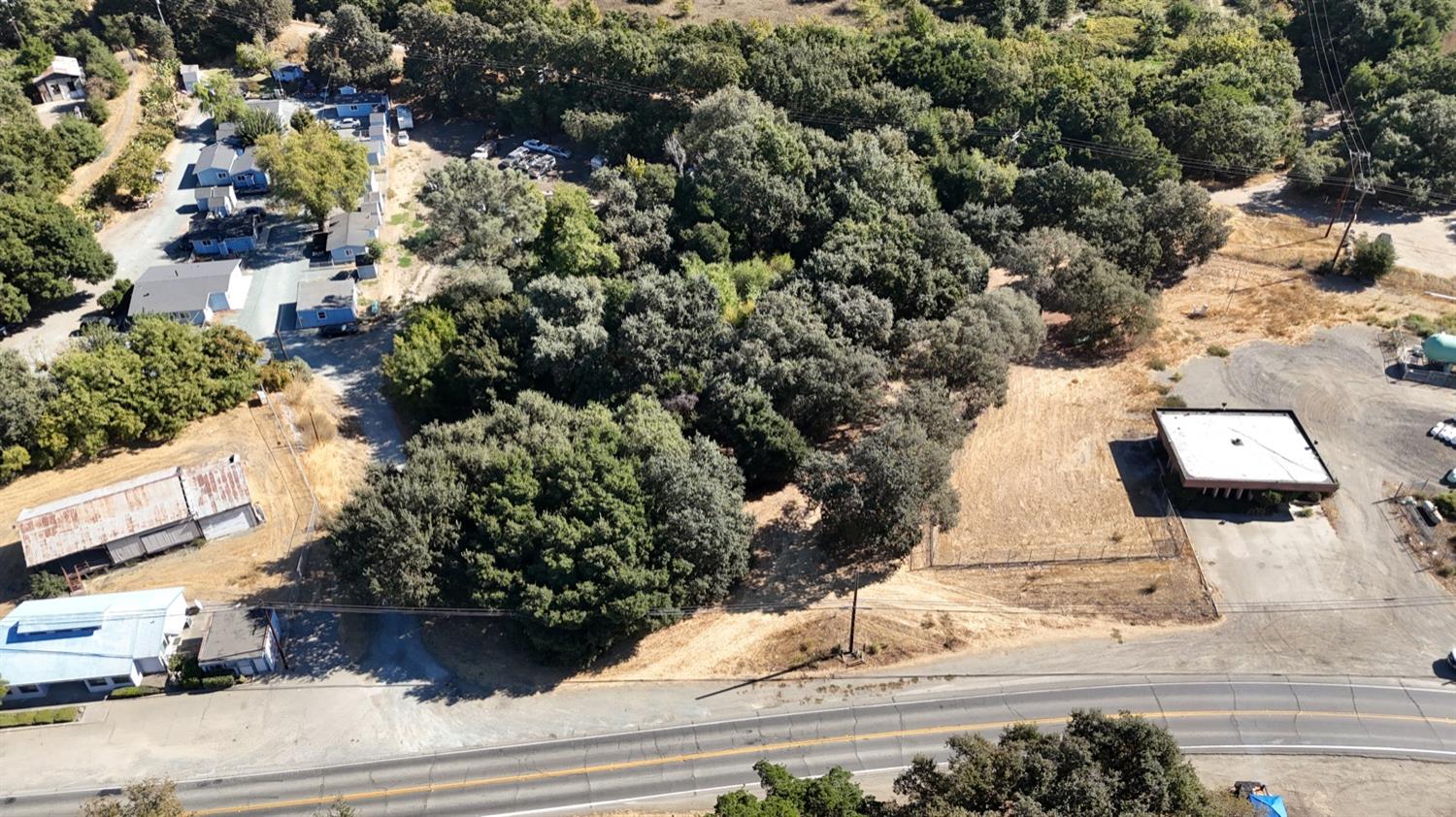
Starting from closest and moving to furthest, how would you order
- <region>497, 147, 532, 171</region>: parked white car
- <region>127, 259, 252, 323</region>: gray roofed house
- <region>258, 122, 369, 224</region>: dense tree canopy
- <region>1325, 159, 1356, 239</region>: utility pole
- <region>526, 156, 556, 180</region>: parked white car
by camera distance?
<region>127, 259, 252, 323</region>: gray roofed house → <region>1325, 159, 1356, 239</region>: utility pole → <region>258, 122, 369, 224</region>: dense tree canopy → <region>526, 156, 556, 180</region>: parked white car → <region>497, 147, 532, 171</region>: parked white car

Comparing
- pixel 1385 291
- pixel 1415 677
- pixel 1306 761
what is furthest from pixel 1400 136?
pixel 1306 761

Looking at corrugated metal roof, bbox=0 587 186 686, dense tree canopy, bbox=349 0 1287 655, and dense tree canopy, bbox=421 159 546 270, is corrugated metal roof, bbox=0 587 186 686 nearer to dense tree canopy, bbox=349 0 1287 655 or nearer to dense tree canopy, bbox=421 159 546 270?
dense tree canopy, bbox=349 0 1287 655

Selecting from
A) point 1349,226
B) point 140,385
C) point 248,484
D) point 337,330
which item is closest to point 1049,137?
point 1349,226

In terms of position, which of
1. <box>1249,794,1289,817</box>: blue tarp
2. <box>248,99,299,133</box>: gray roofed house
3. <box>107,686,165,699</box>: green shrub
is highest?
<box>248,99,299,133</box>: gray roofed house

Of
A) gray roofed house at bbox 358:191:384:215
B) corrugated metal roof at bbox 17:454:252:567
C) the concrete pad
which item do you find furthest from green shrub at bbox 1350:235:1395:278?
gray roofed house at bbox 358:191:384:215

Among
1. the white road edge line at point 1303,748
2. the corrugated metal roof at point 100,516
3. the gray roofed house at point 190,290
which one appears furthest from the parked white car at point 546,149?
the white road edge line at point 1303,748

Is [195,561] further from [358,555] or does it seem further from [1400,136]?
[1400,136]

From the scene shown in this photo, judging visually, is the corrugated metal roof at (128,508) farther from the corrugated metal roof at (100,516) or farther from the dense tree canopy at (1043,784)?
the dense tree canopy at (1043,784)
